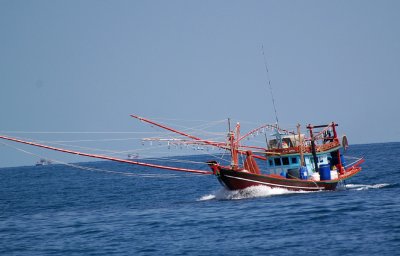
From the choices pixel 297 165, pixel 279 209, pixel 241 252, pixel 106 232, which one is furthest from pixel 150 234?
pixel 297 165

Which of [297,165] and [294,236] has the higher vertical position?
[297,165]

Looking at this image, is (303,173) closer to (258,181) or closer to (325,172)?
(325,172)

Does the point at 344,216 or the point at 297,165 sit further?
the point at 297,165

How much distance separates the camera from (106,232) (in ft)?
112

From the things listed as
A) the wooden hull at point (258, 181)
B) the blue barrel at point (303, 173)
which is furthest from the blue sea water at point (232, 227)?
the blue barrel at point (303, 173)

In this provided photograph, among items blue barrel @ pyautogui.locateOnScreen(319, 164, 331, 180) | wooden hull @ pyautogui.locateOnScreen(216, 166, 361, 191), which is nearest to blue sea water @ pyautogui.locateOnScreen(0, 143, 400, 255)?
wooden hull @ pyautogui.locateOnScreen(216, 166, 361, 191)

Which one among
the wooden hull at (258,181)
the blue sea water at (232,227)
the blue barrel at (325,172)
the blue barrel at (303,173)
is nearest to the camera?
the blue sea water at (232,227)

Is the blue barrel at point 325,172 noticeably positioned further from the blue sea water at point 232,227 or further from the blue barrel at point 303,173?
the blue sea water at point 232,227

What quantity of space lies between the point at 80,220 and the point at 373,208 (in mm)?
19090

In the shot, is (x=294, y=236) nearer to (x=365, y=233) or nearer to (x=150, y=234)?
(x=365, y=233)

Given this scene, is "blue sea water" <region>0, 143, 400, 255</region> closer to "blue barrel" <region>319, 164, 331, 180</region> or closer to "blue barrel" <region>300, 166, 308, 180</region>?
"blue barrel" <region>300, 166, 308, 180</region>

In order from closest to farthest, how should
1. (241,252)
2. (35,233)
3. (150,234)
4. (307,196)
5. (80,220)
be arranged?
(241,252) < (150,234) < (35,233) < (80,220) < (307,196)

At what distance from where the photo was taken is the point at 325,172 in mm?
49875

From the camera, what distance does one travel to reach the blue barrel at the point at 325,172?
49.8 metres
